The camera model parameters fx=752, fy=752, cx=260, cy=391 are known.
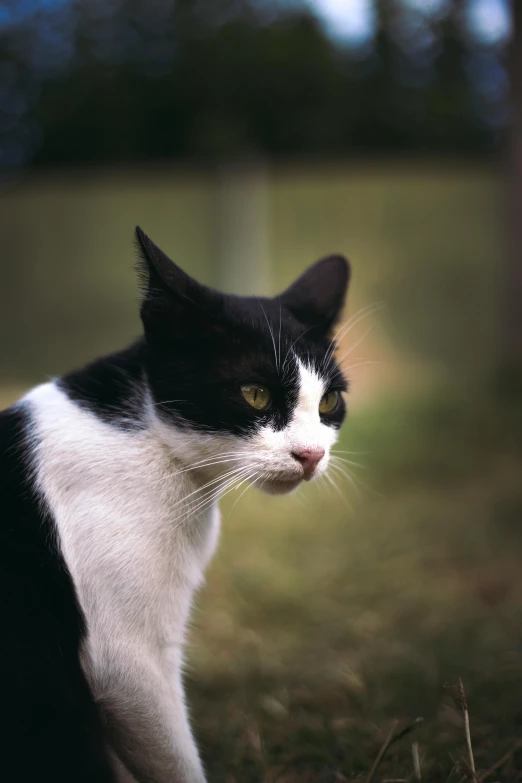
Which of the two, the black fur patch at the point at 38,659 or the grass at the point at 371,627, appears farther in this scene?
the grass at the point at 371,627

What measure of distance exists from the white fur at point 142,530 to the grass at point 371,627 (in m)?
0.33

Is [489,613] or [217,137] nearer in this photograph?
[489,613]

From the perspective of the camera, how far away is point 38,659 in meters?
1.11

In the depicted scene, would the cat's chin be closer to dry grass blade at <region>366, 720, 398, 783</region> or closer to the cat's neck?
the cat's neck

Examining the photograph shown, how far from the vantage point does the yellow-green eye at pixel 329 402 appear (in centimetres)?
141

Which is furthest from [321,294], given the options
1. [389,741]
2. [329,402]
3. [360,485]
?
[360,485]

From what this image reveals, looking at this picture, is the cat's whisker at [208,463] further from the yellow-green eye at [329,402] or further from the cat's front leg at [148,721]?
the cat's front leg at [148,721]

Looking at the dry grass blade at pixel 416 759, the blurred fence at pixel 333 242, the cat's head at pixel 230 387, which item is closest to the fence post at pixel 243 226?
the blurred fence at pixel 333 242

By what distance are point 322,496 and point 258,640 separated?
128 centimetres

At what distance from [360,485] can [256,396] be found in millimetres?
2136

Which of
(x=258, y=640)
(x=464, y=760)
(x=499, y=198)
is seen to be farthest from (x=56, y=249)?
(x=464, y=760)

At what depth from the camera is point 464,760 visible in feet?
4.30

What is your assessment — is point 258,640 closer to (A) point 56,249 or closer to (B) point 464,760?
(B) point 464,760

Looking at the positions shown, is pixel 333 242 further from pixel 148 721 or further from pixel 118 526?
pixel 148 721
